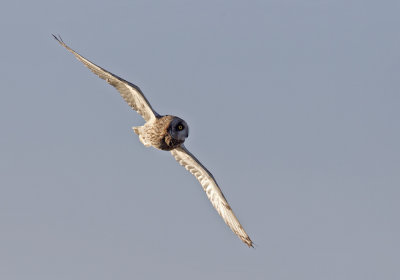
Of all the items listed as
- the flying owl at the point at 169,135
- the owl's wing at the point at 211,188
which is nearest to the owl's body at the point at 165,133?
the flying owl at the point at 169,135

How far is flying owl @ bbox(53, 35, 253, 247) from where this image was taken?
3269 centimetres

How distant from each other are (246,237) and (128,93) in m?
8.15

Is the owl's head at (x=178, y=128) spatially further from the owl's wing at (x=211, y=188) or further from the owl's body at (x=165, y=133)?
the owl's wing at (x=211, y=188)

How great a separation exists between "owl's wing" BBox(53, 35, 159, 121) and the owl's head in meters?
1.27

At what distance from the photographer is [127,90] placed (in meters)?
34.0

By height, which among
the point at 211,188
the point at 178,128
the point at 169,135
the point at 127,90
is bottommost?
the point at 211,188

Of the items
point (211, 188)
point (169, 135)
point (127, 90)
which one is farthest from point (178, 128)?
point (211, 188)

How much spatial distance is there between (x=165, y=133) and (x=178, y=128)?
1.88 feet

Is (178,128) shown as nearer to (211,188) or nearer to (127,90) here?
(127,90)

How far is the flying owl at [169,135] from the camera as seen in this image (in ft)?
107

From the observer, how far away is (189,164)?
35.9m

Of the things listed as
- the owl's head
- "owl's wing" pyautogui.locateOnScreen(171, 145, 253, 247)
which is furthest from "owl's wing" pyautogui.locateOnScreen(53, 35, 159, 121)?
"owl's wing" pyautogui.locateOnScreen(171, 145, 253, 247)

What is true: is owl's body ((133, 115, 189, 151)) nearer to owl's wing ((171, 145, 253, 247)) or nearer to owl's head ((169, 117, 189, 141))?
owl's head ((169, 117, 189, 141))

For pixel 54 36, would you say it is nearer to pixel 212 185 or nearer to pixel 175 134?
pixel 175 134
